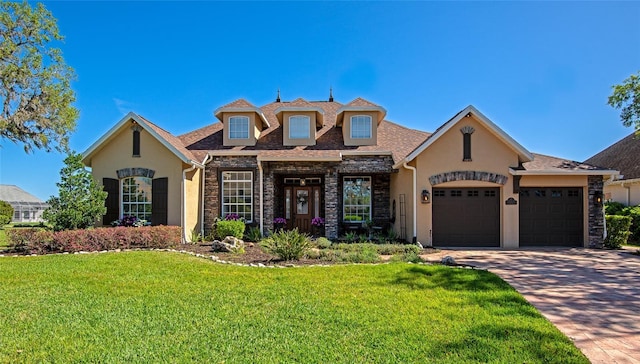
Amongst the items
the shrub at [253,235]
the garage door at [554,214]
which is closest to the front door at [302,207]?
the shrub at [253,235]

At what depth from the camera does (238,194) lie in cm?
1491

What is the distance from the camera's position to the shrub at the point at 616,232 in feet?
42.0

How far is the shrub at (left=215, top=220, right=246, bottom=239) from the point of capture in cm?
1348

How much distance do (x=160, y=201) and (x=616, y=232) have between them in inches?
693

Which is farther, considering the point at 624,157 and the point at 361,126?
the point at 624,157

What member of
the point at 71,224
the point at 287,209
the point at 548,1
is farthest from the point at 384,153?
the point at 71,224

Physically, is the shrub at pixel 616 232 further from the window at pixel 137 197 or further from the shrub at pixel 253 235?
the window at pixel 137 197

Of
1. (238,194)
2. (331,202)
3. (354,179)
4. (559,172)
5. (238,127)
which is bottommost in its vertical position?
(331,202)

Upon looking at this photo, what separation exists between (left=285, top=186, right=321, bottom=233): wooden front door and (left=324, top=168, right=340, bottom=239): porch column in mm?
1598

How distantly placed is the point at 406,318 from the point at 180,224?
10687 mm

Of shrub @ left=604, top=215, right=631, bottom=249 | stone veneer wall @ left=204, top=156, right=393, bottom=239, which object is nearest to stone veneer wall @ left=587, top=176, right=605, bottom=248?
shrub @ left=604, top=215, right=631, bottom=249

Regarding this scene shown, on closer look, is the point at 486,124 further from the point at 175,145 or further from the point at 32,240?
the point at 32,240

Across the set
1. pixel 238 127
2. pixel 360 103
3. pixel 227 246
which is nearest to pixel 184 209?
pixel 227 246

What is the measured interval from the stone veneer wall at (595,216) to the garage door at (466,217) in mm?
3392
